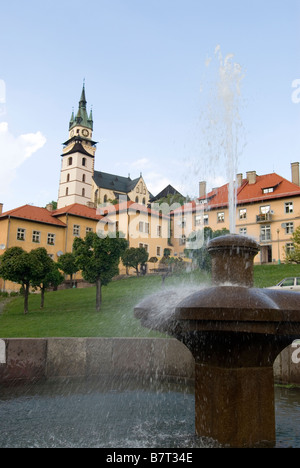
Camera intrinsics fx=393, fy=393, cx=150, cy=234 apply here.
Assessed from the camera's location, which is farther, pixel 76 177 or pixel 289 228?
pixel 76 177

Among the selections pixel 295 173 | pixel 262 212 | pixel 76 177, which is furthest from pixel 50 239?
pixel 76 177

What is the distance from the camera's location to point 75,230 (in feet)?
169

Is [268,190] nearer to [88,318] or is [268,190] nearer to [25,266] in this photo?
[25,266]

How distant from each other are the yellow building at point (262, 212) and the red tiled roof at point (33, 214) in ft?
57.0

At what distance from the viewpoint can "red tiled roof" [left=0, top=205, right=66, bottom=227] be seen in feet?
152

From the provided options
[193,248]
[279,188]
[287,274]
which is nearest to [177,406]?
[287,274]

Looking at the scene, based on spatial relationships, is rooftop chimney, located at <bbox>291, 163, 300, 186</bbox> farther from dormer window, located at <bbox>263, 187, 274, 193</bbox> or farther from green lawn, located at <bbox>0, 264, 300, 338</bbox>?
green lawn, located at <bbox>0, 264, 300, 338</bbox>

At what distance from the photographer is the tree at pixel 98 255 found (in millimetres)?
23953

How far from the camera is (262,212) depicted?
155ft

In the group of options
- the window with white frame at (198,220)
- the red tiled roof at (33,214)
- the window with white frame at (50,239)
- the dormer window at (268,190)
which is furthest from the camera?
the window with white frame at (198,220)

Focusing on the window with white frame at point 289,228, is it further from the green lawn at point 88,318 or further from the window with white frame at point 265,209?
the green lawn at point 88,318

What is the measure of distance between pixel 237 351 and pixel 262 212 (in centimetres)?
4456

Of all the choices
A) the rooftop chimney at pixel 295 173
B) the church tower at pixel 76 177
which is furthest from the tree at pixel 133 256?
the church tower at pixel 76 177

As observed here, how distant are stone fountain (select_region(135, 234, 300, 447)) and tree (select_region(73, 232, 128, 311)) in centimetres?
1921
